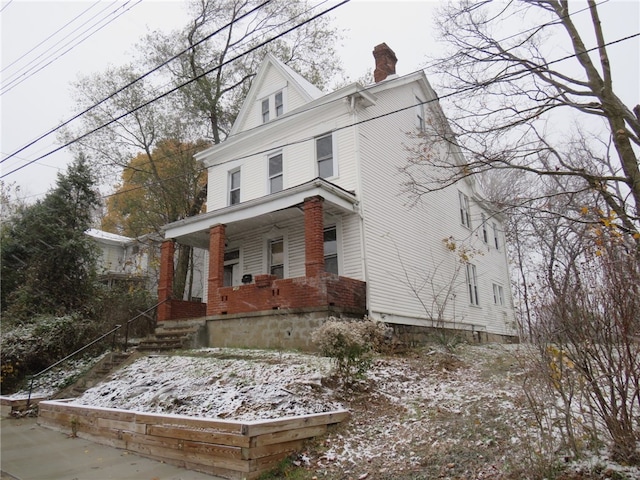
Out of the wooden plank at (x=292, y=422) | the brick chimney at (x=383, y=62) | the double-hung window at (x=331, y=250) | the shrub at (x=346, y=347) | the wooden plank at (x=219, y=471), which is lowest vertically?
the wooden plank at (x=219, y=471)

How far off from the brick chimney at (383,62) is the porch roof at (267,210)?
6827 mm

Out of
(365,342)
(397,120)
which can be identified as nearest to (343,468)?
(365,342)

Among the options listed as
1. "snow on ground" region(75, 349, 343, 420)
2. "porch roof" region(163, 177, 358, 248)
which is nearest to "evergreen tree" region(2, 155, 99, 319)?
"porch roof" region(163, 177, 358, 248)

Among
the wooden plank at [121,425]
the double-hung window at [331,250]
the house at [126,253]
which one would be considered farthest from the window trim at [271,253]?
the house at [126,253]

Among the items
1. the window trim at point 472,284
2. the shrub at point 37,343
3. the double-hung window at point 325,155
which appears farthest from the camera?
the window trim at point 472,284

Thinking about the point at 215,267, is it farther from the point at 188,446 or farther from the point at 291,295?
Result: the point at 188,446

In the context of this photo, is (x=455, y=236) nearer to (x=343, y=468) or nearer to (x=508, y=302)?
(x=508, y=302)

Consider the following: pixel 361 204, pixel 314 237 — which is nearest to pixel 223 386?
pixel 314 237

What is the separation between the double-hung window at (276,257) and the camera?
49.9 feet

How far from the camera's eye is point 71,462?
668cm

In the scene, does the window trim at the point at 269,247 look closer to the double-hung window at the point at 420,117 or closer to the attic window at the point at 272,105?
the attic window at the point at 272,105

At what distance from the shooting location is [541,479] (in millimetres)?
4227

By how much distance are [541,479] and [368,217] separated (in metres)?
9.77

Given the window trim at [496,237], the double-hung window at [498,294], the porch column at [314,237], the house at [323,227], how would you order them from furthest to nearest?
the window trim at [496,237] < the double-hung window at [498,294] < the house at [323,227] < the porch column at [314,237]
